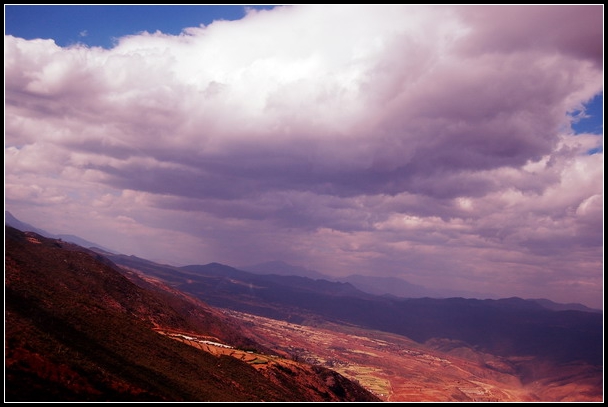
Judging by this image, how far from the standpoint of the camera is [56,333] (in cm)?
3250

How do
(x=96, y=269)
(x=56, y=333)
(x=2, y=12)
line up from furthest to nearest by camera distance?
(x=96, y=269), (x=56, y=333), (x=2, y=12)

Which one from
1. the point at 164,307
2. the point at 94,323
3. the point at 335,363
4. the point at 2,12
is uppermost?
the point at 2,12

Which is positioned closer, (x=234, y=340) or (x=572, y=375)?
(x=234, y=340)

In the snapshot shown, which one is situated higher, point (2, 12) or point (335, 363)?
point (2, 12)

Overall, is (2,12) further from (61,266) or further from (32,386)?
(61,266)

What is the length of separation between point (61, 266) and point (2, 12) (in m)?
67.9

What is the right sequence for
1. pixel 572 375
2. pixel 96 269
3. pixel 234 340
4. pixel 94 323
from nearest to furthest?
pixel 94 323 → pixel 96 269 → pixel 234 340 → pixel 572 375

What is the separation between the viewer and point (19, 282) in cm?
4434

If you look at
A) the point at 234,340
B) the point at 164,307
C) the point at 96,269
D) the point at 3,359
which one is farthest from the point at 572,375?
the point at 3,359

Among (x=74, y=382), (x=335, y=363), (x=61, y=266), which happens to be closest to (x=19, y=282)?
(x=74, y=382)

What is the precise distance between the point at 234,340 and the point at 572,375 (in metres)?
170

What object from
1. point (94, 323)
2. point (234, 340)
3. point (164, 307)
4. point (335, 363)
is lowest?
point (335, 363)

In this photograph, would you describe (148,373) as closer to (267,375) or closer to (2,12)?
(267,375)

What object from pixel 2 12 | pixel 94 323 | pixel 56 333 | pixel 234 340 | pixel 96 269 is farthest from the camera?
pixel 234 340
